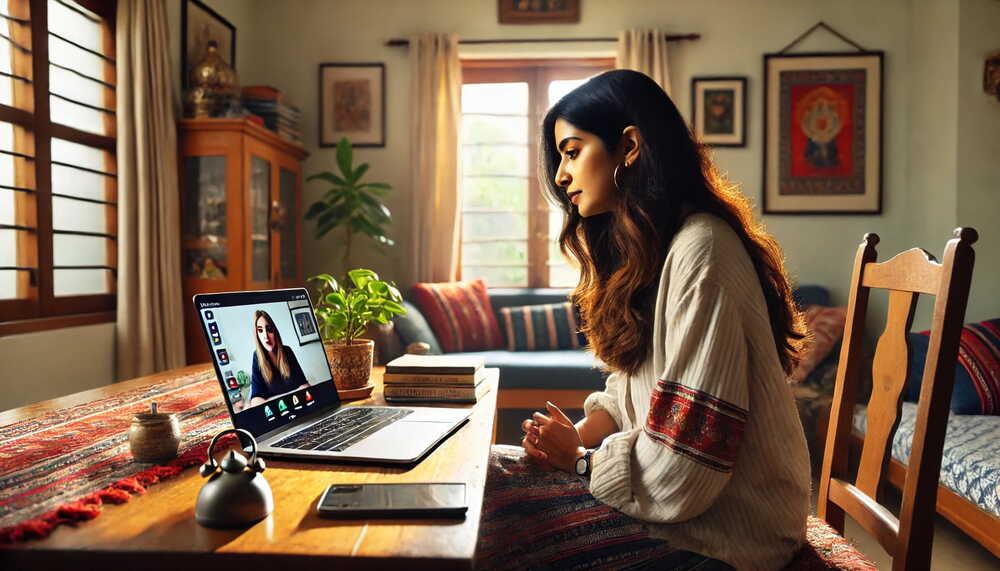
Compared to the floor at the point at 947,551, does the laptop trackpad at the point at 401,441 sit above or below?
above

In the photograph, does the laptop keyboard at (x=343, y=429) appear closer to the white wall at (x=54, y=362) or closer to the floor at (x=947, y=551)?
the floor at (x=947, y=551)

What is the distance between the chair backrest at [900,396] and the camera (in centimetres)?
92

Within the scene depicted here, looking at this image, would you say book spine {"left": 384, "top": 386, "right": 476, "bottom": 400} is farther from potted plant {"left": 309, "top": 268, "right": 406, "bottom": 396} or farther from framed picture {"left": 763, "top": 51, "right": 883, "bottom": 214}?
framed picture {"left": 763, "top": 51, "right": 883, "bottom": 214}

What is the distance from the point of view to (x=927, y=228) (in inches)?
156

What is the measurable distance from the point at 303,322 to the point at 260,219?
8.41ft

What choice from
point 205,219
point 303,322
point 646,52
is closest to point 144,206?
point 205,219

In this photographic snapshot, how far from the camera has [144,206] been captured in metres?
3.04

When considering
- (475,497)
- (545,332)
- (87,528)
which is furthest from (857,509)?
(545,332)

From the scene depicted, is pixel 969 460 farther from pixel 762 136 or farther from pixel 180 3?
pixel 180 3

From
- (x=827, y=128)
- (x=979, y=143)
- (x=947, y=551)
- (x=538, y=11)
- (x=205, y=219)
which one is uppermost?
(x=538, y=11)

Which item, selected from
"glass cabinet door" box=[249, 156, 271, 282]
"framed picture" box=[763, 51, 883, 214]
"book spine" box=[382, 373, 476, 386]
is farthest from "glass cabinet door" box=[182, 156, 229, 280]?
"framed picture" box=[763, 51, 883, 214]

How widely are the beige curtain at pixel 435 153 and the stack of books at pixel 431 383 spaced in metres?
2.89

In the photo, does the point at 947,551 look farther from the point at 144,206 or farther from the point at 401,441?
the point at 144,206

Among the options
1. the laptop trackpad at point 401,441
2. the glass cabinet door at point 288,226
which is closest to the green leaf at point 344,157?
the glass cabinet door at point 288,226
